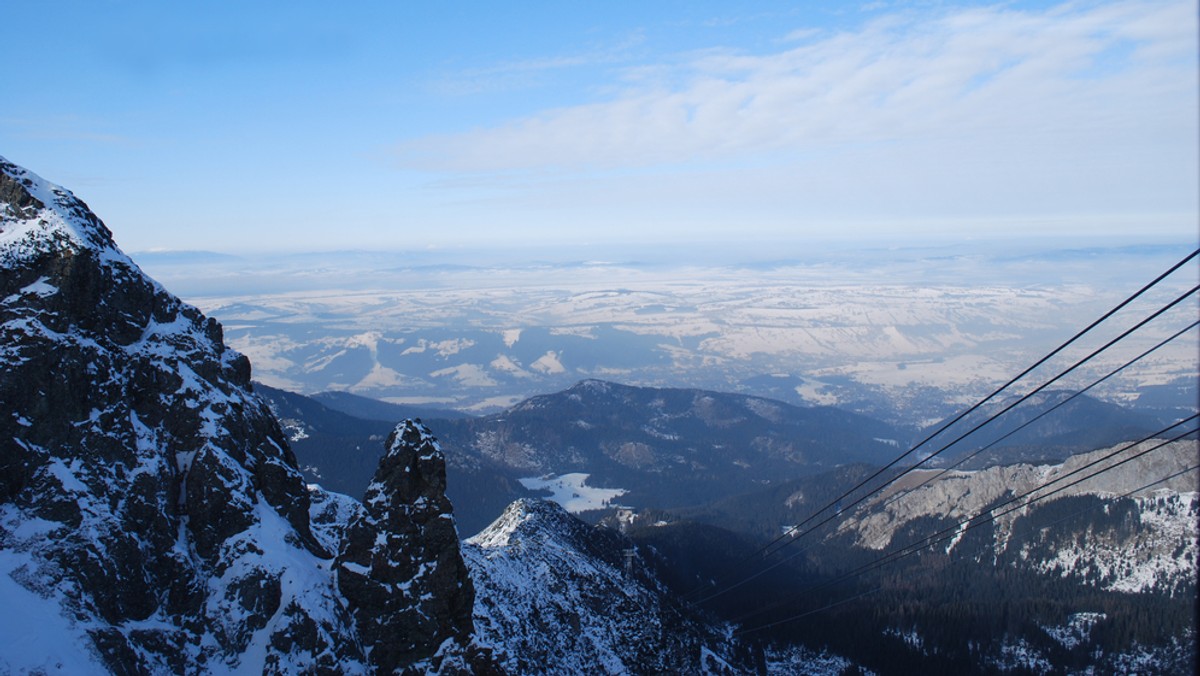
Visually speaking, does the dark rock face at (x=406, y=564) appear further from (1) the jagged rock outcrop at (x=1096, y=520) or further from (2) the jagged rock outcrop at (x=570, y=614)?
(1) the jagged rock outcrop at (x=1096, y=520)

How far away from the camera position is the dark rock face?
38906 millimetres

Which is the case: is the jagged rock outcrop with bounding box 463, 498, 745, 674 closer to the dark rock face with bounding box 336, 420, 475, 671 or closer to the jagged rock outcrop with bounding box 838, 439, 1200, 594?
the dark rock face with bounding box 336, 420, 475, 671

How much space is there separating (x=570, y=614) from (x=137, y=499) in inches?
1558

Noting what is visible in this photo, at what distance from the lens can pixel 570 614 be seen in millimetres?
63344

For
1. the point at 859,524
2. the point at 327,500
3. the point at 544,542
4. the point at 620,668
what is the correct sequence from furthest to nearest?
the point at 859,524
the point at 544,542
the point at 620,668
the point at 327,500

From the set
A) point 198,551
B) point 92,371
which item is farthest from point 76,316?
point 198,551

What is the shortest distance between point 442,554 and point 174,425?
1725cm

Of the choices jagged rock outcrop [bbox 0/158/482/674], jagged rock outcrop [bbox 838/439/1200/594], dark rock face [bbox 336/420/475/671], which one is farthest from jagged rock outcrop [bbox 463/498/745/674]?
jagged rock outcrop [bbox 838/439/1200/594]

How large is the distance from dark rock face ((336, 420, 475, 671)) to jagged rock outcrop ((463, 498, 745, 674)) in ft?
12.9

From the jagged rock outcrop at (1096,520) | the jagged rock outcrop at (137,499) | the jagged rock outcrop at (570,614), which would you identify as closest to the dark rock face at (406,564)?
the jagged rock outcrop at (137,499)

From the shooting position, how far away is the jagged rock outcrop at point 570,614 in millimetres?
55812

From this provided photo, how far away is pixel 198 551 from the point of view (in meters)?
37.2

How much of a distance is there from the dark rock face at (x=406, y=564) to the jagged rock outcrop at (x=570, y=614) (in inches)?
155

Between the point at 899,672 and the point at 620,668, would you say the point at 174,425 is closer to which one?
the point at 620,668
